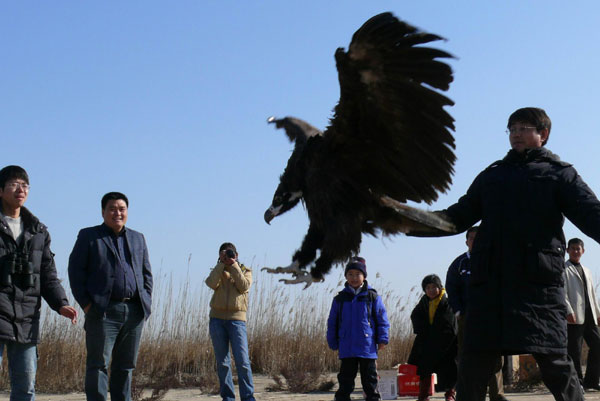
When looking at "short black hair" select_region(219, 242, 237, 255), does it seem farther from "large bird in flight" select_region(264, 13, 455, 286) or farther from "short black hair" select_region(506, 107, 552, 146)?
"short black hair" select_region(506, 107, 552, 146)

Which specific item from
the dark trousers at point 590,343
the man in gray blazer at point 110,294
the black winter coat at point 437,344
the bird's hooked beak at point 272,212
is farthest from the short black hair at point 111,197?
the dark trousers at point 590,343

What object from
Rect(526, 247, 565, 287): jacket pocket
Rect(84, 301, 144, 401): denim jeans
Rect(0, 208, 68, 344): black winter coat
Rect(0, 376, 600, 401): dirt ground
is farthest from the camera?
Rect(0, 376, 600, 401): dirt ground

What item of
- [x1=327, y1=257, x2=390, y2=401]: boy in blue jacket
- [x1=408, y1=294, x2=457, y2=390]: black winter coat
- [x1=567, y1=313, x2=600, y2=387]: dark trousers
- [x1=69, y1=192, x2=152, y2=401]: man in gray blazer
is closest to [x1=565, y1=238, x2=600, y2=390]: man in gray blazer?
[x1=567, y1=313, x2=600, y2=387]: dark trousers

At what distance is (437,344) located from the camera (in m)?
6.69

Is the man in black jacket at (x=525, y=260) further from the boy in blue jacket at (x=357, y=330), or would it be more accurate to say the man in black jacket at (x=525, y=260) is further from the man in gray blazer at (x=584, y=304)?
the man in gray blazer at (x=584, y=304)

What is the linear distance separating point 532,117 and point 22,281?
2858mm

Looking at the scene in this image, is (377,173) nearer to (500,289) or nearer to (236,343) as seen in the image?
(500,289)

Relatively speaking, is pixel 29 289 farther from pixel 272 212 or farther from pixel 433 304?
pixel 433 304

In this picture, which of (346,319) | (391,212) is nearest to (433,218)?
(391,212)

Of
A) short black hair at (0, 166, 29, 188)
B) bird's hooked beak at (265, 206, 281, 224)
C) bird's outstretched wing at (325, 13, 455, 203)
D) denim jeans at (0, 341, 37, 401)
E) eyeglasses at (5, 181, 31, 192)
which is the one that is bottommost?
denim jeans at (0, 341, 37, 401)

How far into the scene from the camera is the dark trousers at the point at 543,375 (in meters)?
3.08

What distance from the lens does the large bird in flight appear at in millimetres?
4160

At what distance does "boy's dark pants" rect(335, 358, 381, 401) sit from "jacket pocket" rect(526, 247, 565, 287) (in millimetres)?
3345

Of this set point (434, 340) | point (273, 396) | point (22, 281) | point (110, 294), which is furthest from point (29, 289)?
point (273, 396)
